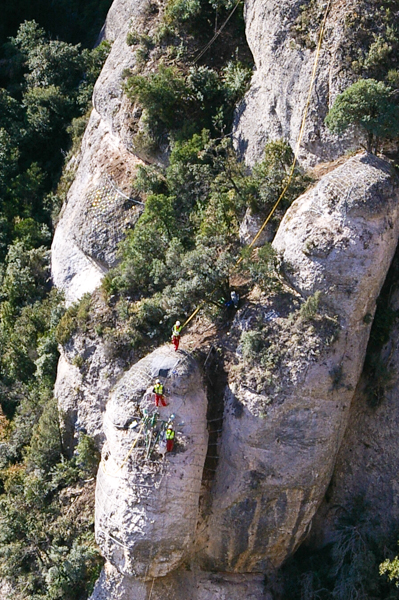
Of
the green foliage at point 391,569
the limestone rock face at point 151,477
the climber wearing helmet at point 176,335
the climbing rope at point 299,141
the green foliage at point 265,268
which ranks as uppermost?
the climbing rope at point 299,141

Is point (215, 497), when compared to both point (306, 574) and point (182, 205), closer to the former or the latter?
point (306, 574)

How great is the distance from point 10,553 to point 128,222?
10.7 metres

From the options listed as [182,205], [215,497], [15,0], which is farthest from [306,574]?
[15,0]

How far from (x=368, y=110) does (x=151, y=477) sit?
36.1 feet

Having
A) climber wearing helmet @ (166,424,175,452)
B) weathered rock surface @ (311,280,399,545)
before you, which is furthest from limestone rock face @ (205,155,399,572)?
climber wearing helmet @ (166,424,175,452)

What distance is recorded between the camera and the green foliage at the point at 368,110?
23156mm

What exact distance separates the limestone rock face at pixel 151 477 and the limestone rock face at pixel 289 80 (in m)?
7.11

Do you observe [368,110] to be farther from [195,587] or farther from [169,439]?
[195,587]

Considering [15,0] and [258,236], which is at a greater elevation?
[15,0]

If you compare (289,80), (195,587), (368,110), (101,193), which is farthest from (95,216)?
(195,587)

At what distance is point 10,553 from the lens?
26.2m

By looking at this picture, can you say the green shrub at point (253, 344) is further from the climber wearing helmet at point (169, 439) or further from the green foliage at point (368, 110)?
the green foliage at point (368, 110)

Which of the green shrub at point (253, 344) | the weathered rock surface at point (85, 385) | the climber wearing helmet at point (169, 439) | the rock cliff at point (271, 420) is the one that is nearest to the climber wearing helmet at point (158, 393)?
the rock cliff at point (271, 420)

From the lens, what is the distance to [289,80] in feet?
85.2
